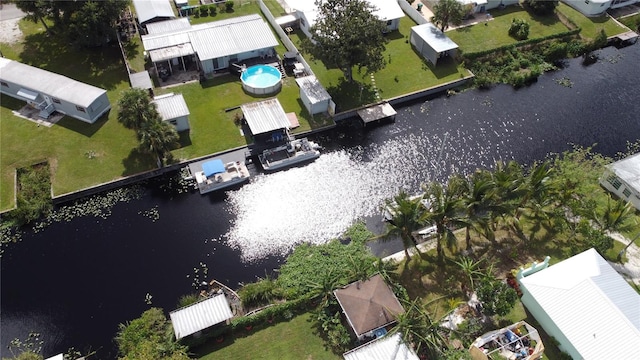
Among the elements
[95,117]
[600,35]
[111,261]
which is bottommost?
[111,261]

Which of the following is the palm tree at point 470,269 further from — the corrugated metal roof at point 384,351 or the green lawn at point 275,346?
the green lawn at point 275,346

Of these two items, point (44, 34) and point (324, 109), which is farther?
point (44, 34)

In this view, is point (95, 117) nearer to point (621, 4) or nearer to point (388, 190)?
point (388, 190)

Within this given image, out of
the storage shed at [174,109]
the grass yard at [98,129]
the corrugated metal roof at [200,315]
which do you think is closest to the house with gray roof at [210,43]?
the grass yard at [98,129]

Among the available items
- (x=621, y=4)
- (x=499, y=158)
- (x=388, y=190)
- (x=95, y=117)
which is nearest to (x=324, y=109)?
(x=388, y=190)

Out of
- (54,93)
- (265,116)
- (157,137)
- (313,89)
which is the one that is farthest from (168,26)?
(157,137)

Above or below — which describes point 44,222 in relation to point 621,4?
below
